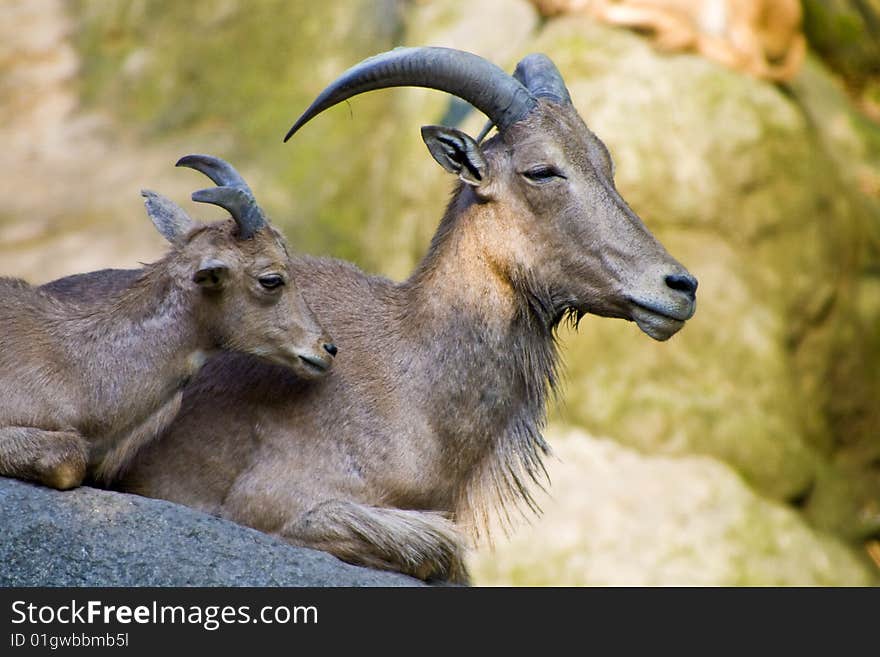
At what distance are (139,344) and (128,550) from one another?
1120 mm

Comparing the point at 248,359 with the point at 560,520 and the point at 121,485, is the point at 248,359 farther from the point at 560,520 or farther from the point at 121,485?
the point at 560,520

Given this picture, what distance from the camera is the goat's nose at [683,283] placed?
7395 mm

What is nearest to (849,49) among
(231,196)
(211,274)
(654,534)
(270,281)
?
(654,534)

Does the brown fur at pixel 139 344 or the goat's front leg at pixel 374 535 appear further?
the goat's front leg at pixel 374 535

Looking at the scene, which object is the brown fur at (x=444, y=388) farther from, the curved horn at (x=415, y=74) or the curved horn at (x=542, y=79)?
the curved horn at (x=415, y=74)

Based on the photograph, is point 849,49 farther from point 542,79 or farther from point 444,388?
point 444,388

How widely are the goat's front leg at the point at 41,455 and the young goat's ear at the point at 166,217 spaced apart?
137 centimetres

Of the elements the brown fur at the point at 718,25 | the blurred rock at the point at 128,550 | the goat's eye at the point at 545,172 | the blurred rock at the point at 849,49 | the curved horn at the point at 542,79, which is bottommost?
the blurred rock at the point at 128,550

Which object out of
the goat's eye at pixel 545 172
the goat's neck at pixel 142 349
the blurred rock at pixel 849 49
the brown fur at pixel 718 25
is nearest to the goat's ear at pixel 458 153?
the goat's eye at pixel 545 172

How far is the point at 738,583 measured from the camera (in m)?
15.1

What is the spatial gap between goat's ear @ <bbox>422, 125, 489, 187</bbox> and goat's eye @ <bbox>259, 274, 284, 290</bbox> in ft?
3.92

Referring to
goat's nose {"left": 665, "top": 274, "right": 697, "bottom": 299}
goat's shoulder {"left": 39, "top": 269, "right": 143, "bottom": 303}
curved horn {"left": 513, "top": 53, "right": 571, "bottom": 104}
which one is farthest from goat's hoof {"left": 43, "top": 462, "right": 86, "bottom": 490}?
curved horn {"left": 513, "top": 53, "right": 571, "bottom": 104}

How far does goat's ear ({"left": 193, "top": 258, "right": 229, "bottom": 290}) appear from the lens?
23.7 ft

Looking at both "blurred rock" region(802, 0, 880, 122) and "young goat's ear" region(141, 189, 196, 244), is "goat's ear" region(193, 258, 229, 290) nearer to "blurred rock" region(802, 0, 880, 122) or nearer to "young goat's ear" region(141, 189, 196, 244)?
"young goat's ear" region(141, 189, 196, 244)
